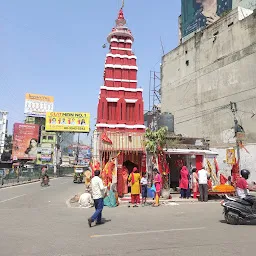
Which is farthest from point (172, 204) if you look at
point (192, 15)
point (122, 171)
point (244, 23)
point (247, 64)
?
point (192, 15)

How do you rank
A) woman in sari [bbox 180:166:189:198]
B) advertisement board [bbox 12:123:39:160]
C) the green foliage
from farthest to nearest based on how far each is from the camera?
1. advertisement board [bbox 12:123:39:160]
2. the green foliage
3. woman in sari [bbox 180:166:189:198]

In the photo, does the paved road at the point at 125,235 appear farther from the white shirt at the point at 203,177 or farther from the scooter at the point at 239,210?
the white shirt at the point at 203,177

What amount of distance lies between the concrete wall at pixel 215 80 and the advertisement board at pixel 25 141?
113 feet

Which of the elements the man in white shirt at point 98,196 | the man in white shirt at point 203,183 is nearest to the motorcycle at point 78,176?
the man in white shirt at point 203,183

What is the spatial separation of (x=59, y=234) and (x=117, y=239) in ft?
5.27

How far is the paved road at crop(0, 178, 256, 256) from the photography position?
5.75 metres

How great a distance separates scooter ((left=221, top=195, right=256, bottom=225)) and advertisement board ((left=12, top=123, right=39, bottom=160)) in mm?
56376

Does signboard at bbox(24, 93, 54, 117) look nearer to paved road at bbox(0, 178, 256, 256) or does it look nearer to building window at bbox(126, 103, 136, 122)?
building window at bbox(126, 103, 136, 122)

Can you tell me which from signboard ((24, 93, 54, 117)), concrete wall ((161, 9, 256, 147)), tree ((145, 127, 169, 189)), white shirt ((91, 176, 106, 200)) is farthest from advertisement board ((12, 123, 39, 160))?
white shirt ((91, 176, 106, 200))

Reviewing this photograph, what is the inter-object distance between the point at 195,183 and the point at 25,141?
5083cm

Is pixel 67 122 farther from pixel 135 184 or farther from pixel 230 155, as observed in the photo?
pixel 135 184

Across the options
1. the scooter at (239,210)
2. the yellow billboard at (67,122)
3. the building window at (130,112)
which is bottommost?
the scooter at (239,210)

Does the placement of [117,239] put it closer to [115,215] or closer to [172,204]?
[115,215]

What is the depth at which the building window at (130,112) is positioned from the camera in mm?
19469
